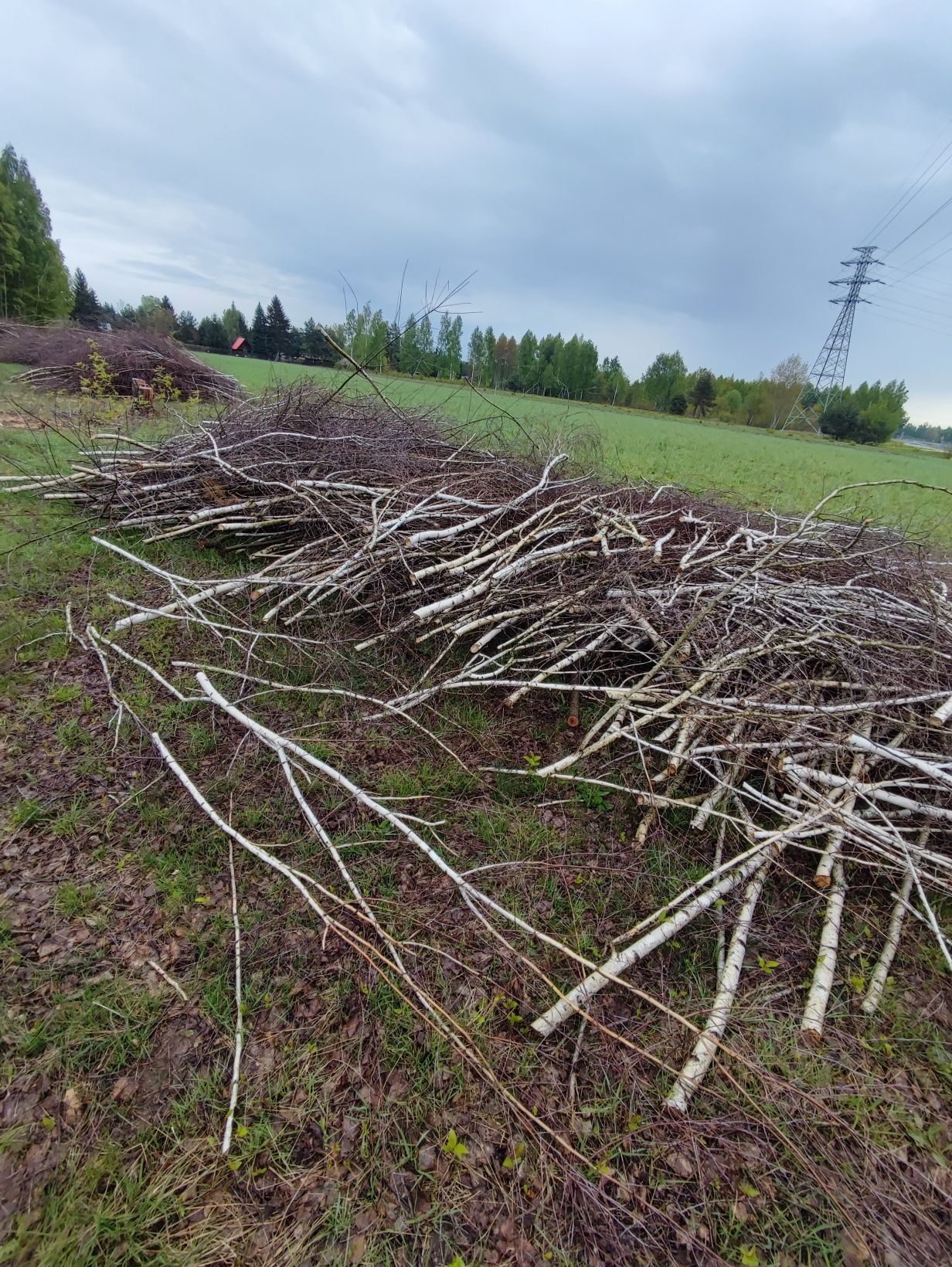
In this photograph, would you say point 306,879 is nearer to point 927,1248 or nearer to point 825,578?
point 927,1248

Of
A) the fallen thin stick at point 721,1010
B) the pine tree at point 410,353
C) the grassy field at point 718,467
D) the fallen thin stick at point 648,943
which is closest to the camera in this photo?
the fallen thin stick at point 721,1010

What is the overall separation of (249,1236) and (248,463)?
204 inches

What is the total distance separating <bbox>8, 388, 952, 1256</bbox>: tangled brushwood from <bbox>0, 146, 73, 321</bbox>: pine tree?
31.7 meters

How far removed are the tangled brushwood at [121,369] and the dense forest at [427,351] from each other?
182 centimetres

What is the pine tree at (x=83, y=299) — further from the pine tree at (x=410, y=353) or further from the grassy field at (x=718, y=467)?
the pine tree at (x=410, y=353)

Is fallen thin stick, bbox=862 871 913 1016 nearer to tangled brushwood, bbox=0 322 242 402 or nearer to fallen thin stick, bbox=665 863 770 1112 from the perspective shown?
fallen thin stick, bbox=665 863 770 1112

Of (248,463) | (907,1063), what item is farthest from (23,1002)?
(248,463)

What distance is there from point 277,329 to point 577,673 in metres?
50.6

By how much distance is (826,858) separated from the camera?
2369 mm

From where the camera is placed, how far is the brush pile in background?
234cm

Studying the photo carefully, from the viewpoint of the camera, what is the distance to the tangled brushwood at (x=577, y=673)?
2.23 metres

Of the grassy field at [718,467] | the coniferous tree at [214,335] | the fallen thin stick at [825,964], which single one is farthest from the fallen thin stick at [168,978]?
the coniferous tree at [214,335]

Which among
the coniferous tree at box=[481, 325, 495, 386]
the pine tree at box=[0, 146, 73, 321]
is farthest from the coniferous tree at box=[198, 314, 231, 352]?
the coniferous tree at box=[481, 325, 495, 386]

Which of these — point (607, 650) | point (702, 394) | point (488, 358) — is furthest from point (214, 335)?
point (607, 650)
